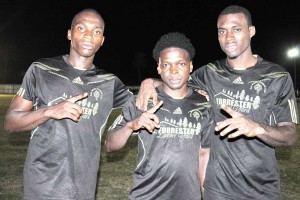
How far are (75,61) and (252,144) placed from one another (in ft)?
7.15

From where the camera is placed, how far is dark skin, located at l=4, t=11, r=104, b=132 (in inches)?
123

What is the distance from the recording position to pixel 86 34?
3547 mm

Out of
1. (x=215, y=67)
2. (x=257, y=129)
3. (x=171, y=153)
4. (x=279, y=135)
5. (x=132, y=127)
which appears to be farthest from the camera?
(x=215, y=67)

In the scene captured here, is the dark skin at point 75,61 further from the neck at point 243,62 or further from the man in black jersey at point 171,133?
the neck at point 243,62

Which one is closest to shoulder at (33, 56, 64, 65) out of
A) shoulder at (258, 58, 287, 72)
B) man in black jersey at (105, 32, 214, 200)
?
man in black jersey at (105, 32, 214, 200)

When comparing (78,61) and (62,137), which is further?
(78,61)

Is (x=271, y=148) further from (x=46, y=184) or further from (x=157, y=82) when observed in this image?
(x=46, y=184)

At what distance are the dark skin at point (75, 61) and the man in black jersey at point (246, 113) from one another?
0.75m

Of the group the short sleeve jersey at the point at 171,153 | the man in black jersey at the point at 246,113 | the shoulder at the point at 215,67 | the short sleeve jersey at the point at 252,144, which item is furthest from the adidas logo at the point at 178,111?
the shoulder at the point at 215,67

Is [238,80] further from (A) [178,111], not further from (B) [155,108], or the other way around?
(B) [155,108]

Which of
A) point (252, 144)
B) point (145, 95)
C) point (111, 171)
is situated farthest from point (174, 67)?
point (111, 171)

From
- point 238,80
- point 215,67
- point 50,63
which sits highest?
point 50,63

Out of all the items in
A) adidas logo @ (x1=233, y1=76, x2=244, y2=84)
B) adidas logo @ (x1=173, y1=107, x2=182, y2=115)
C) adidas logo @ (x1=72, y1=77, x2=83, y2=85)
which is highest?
adidas logo @ (x1=72, y1=77, x2=83, y2=85)

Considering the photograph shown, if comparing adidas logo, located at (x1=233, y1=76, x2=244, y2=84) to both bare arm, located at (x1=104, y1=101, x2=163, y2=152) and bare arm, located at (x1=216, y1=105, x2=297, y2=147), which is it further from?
bare arm, located at (x1=104, y1=101, x2=163, y2=152)
